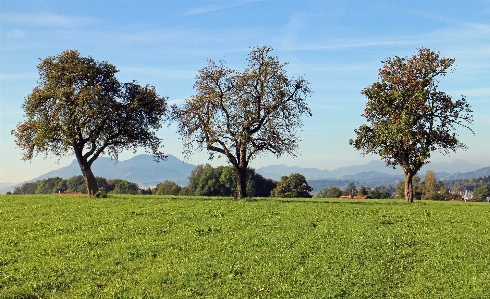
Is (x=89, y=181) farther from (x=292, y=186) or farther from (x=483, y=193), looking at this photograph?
(x=483, y=193)

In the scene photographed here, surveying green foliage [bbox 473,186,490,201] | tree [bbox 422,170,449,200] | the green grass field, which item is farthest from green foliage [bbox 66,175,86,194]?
green foliage [bbox 473,186,490,201]

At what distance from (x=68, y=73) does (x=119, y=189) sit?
291 ft

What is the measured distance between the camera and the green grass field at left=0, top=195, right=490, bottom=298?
15461mm

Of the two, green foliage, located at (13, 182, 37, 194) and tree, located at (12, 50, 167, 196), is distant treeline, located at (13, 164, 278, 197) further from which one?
tree, located at (12, 50, 167, 196)

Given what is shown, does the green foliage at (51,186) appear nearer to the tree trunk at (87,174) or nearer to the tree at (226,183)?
the tree at (226,183)

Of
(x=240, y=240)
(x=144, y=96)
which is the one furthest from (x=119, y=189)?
(x=240, y=240)

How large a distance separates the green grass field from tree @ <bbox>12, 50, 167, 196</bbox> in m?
15.8

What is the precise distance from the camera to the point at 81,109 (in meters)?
40.9

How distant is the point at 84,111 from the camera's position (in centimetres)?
4044

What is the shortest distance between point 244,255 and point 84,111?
27.3 metres

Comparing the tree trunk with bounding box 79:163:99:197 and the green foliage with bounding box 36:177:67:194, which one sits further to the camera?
the green foliage with bounding box 36:177:67:194

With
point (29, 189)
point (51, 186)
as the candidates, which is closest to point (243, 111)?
point (51, 186)

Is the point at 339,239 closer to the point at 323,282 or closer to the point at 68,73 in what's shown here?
the point at 323,282

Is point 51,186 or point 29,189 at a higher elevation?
point 51,186
